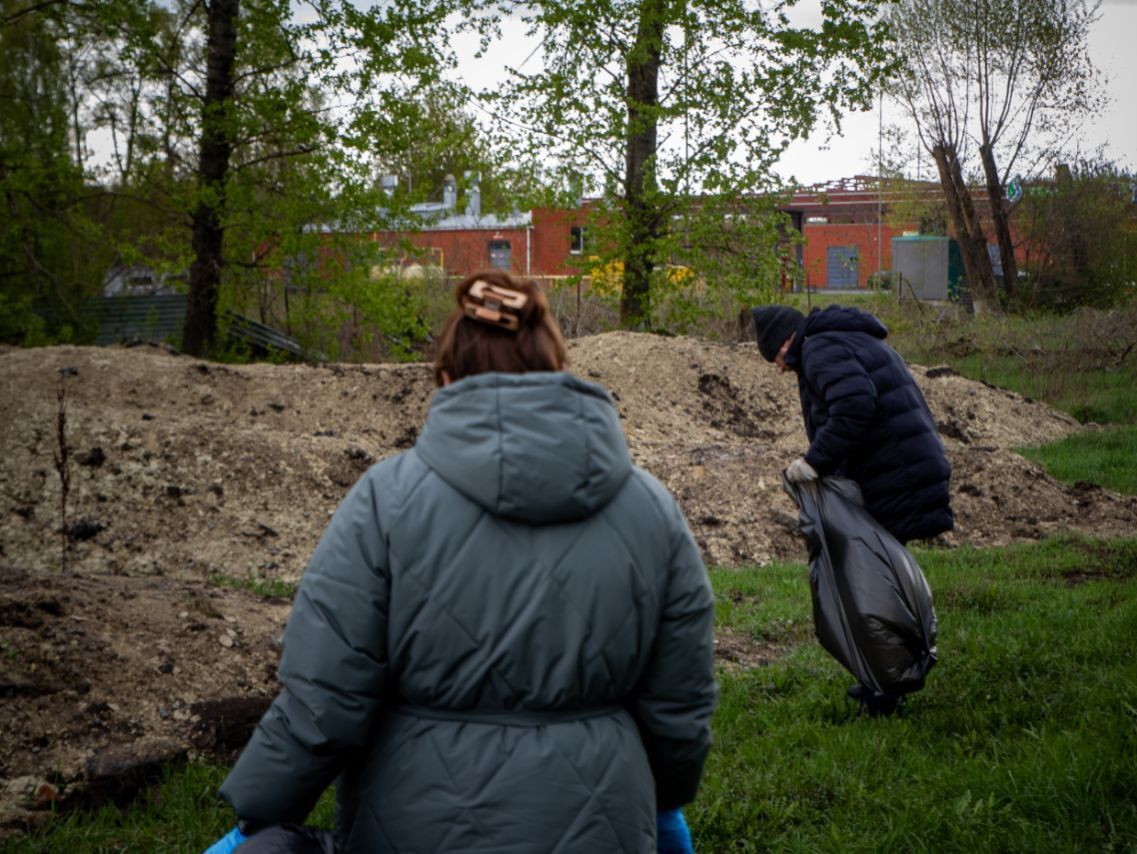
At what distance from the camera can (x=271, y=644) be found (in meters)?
5.68

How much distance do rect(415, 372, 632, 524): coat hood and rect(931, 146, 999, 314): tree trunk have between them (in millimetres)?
30336

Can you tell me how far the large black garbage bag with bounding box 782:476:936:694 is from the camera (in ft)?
15.8

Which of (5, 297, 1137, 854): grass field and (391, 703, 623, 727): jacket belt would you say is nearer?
(391, 703, 623, 727): jacket belt

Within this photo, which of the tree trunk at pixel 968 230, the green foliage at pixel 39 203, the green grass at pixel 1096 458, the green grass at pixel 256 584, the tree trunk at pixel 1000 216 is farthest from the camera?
the tree trunk at pixel 968 230

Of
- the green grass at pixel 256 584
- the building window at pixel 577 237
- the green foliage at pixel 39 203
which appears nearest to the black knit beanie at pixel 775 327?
the green grass at pixel 256 584

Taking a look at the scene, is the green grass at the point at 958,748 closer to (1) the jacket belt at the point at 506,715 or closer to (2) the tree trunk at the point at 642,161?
(1) the jacket belt at the point at 506,715

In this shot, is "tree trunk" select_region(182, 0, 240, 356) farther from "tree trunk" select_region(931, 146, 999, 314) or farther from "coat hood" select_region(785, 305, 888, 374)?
"tree trunk" select_region(931, 146, 999, 314)

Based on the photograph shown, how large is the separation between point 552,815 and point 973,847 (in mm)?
2234

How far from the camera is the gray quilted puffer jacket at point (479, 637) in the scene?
6.73 ft

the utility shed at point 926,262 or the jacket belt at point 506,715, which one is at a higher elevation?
the utility shed at point 926,262

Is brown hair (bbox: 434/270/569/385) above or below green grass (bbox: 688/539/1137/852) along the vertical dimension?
above

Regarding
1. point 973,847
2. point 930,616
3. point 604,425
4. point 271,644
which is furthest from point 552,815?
point 271,644

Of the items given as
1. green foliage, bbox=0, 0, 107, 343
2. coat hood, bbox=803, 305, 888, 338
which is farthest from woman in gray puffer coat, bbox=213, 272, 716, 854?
green foliage, bbox=0, 0, 107, 343

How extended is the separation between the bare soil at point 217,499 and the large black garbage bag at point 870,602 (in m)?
1.73
